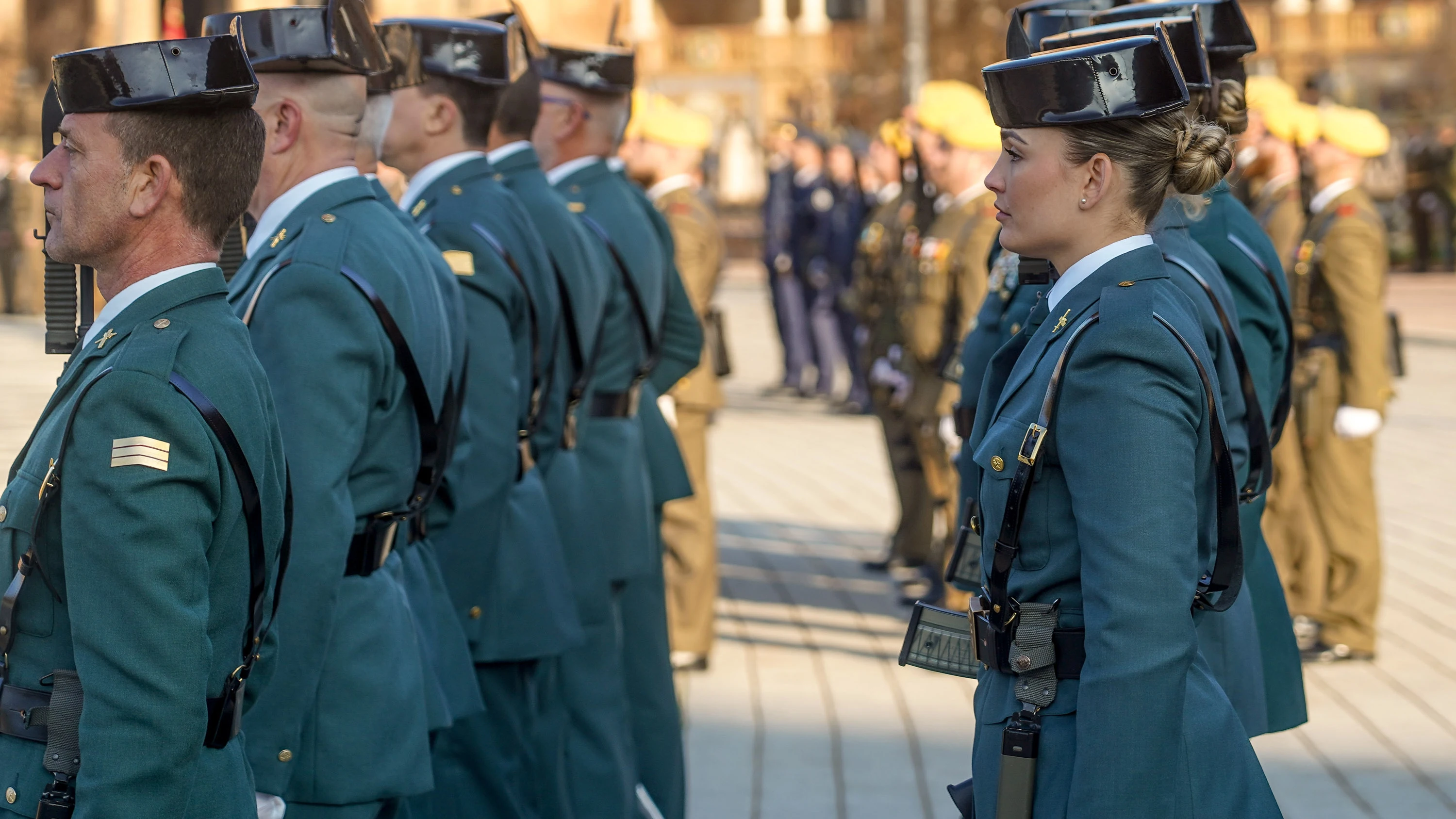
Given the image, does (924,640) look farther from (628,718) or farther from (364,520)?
(628,718)

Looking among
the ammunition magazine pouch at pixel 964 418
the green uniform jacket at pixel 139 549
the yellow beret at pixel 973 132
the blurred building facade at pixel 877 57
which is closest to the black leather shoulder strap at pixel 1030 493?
the green uniform jacket at pixel 139 549

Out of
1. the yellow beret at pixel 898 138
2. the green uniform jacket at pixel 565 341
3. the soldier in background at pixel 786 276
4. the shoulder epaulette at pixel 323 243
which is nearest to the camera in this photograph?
the shoulder epaulette at pixel 323 243

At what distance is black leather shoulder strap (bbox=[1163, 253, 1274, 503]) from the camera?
10.0ft

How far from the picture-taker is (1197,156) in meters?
2.40

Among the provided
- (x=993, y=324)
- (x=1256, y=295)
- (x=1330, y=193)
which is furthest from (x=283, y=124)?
(x=1330, y=193)

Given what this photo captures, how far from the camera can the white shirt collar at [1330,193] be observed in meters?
6.73

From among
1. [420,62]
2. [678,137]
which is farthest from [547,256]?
[678,137]

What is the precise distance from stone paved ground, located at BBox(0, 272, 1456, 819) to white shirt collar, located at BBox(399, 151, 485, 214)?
815 mm

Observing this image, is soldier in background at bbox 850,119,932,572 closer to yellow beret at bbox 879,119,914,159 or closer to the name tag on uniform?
yellow beret at bbox 879,119,914,159

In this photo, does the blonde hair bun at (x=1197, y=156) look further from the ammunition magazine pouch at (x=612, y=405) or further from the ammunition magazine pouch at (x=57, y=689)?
the ammunition magazine pouch at (x=612, y=405)

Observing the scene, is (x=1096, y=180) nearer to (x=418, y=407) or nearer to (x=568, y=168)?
(x=418, y=407)

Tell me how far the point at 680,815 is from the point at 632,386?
3.78ft

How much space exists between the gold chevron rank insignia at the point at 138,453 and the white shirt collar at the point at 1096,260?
1.16m

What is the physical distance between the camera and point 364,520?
2906 millimetres
